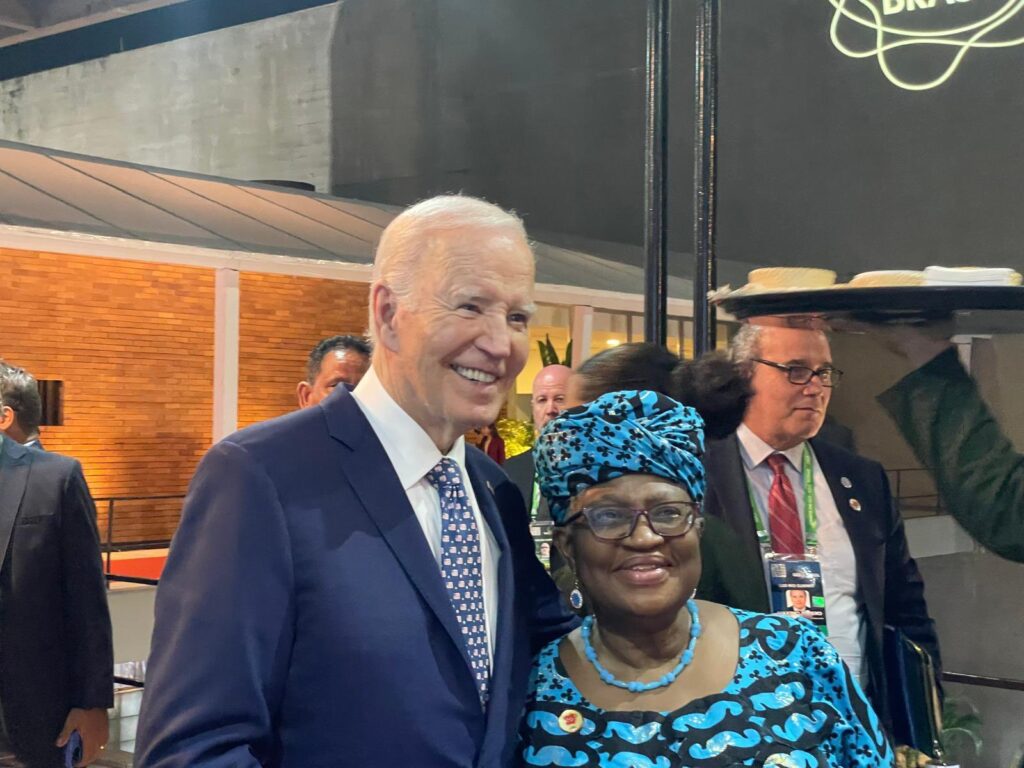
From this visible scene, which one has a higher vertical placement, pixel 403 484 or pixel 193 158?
pixel 193 158

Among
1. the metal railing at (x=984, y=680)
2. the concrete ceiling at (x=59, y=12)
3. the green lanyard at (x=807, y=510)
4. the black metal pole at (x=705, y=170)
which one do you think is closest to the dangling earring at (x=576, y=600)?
the green lanyard at (x=807, y=510)

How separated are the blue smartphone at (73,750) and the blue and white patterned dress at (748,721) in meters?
2.43

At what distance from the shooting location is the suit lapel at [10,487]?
3768mm

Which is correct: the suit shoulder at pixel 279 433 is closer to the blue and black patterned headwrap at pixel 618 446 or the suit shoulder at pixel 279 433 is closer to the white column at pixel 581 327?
the blue and black patterned headwrap at pixel 618 446

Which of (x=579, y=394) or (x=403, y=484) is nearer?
(x=403, y=484)

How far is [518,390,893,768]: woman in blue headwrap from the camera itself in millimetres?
1658

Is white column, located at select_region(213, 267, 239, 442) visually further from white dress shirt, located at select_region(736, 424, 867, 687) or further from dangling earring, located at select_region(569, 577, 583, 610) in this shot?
dangling earring, located at select_region(569, 577, 583, 610)

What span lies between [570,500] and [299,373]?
1266cm

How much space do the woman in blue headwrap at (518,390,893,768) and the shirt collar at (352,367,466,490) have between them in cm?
19

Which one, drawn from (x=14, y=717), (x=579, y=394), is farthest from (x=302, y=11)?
(x=579, y=394)

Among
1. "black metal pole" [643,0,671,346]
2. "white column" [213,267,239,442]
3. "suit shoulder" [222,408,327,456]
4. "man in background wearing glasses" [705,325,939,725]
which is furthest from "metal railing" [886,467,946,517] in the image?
"white column" [213,267,239,442]

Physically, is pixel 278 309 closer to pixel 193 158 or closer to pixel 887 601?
pixel 193 158

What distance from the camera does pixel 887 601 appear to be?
2.63 m

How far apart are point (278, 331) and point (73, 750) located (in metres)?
10.5
